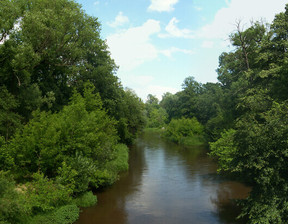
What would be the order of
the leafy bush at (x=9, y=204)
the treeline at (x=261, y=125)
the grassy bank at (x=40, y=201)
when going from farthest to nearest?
1. the treeline at (x=261, y=125)
2. the grassy bank at (x=40, y=201)
3. the leafy bush at (x=9, y=204)

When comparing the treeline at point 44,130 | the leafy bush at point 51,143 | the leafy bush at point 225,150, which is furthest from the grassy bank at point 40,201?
the leafy bush at point 225,150

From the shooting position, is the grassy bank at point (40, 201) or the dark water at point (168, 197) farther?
the dark water at point (168, 197)

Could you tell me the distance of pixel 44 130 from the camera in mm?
17562

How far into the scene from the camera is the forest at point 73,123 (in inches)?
503

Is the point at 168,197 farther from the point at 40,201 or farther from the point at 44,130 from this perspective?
the point at 44,130

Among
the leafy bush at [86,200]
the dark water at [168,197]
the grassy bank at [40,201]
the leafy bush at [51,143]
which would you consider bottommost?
the dark water at [168,197]

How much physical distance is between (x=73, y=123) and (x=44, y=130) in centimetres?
229

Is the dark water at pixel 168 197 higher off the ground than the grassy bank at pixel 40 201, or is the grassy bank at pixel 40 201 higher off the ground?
the grassy bank at pixel 40 201

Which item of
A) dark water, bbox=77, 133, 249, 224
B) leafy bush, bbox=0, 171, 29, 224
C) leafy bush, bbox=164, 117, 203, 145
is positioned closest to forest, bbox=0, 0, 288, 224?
leafy bush, bbox=0, 171, 29, 224

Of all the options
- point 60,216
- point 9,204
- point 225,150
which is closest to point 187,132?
point 225,150

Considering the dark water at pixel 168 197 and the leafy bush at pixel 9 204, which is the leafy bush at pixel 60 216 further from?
the leafy bush at pixel 9 204

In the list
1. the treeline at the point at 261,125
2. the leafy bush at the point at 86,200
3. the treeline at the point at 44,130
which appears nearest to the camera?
the treeline at the point at 261,125

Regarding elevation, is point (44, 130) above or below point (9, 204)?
above

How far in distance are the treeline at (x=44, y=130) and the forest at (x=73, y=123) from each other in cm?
7
